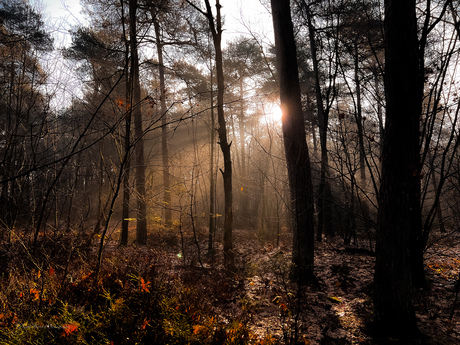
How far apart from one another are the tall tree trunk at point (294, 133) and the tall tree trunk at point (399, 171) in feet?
6.62

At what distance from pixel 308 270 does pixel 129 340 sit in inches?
134

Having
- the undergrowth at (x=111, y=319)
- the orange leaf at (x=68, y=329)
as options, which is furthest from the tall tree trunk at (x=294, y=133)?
the orange leaf at (x=68, y=329)

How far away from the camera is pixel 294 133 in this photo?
4.97 meters

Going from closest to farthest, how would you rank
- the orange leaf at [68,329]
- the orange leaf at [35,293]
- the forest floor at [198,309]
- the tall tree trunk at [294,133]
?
the orange leaf at [68,329], the forest floor at [198,309], the orange leaf at [35,293], the tall tree trunk at [294,133]

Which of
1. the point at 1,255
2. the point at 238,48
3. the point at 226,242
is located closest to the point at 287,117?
the point at 226,242

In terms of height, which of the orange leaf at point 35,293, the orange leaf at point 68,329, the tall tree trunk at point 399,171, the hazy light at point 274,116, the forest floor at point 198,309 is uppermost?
the hazy light at point 274,116

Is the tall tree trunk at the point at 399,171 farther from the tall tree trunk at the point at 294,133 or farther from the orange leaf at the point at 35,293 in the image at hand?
the orange leaf at the point at 35,293

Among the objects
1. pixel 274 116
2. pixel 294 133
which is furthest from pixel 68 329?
pixel 274 116

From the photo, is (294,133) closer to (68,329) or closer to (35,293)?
(68,329)

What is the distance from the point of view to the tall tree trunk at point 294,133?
4.89m

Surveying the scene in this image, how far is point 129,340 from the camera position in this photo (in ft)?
7.62

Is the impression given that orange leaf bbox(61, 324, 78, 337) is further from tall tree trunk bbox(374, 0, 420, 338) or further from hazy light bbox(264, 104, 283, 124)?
hazy light bbox(264, 104, 283, 124)

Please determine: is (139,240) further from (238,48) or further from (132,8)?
(238,48)

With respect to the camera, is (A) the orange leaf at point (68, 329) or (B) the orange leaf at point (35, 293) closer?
(A) the orange leaf at point (68, 329)
